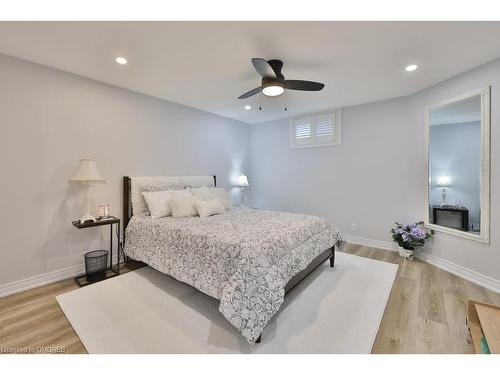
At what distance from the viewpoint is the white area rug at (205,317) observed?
5.44ft

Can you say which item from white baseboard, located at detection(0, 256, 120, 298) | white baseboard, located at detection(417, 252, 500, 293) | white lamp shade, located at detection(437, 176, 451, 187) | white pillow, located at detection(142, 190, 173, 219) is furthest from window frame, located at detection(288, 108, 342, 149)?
white baseboard, located at detection(0, 256, 120, 298)

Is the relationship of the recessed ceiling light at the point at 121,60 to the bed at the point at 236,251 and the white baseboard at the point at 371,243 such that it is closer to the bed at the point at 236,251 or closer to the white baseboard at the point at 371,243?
the bed at the point at 236,251

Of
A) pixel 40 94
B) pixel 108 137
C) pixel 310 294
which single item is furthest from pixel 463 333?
pixel 40 94

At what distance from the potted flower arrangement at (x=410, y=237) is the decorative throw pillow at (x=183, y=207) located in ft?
10.4

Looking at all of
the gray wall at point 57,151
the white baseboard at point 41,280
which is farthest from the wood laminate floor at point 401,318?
the gray wall at point 57,151

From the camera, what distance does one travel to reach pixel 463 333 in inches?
69.6

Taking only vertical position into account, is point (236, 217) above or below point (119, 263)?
above

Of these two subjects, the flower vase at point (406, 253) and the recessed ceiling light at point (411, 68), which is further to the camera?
the flower vase at point (406, 253)

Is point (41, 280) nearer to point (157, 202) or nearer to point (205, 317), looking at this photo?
point (157, 202)

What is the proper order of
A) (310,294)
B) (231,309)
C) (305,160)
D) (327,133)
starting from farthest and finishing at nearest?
(305,160), (327,133), (310,294), (231,309)

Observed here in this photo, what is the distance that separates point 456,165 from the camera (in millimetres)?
3021

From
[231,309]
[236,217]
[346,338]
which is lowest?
[346,338]
